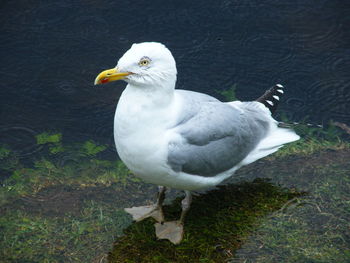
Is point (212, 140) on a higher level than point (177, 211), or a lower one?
higher

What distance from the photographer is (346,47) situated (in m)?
6.59

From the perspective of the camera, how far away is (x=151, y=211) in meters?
4.69

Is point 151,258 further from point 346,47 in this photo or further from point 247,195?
point 346,47

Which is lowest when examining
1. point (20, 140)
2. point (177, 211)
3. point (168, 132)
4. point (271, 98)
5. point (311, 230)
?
point (20, 140)

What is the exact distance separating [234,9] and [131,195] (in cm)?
309

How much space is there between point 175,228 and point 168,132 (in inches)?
34.1

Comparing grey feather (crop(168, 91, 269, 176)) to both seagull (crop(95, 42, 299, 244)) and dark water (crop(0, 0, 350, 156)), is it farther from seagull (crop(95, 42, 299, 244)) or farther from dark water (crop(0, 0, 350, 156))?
dark water (crop(0, 0, 350, 156))

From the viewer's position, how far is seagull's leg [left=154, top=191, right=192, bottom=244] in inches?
173

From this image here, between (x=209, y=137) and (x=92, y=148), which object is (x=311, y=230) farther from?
(x=92, y=148)

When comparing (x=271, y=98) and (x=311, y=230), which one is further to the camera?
(x=271, y=98)

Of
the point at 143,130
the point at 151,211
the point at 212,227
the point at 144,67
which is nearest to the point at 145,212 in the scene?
the point at 151,211

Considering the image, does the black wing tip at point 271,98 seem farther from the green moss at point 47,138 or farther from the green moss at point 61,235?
the green moss at point 47,138

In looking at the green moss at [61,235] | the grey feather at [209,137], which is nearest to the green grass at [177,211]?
the green moss at [61,235]

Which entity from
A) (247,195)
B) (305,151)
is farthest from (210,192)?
(305,151)
